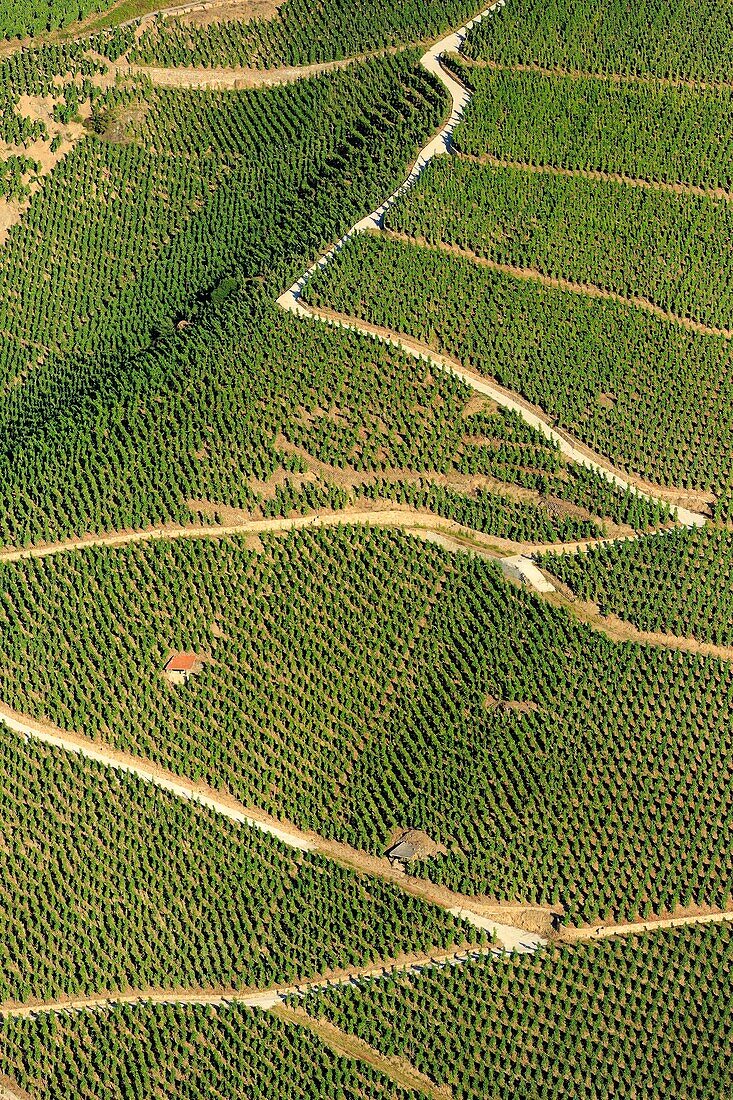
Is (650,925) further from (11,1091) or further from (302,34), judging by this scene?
(302,34)

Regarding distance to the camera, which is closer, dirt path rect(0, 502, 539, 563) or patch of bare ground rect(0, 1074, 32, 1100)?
patch of bare ground rect(0, 1074, 32, 1100)

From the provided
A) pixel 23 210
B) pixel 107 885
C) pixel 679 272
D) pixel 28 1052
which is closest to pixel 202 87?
pixel 23 210

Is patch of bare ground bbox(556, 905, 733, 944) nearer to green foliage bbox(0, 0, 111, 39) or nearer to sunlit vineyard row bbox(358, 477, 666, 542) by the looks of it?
sunlit vineyard row bbox(358, 477, 666, 542)

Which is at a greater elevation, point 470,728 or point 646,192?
point 646,192

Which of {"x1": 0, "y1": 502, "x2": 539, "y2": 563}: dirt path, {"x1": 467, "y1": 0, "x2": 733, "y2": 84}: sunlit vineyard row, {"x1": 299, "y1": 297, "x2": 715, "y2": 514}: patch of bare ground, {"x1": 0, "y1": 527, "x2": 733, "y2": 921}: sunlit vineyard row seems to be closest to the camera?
{"x1": 0, "y1": 527, "x2": 733, "y2": 921}: sunlit vineyard row

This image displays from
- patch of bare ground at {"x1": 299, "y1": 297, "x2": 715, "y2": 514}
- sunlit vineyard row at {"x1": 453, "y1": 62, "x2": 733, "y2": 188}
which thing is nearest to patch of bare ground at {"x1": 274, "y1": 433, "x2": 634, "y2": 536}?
patch of bare ground at {"x1": 299, "y1": 297, "x2": 715, "y2": 514}

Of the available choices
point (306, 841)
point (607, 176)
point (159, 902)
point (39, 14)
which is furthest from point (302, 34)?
point (159, 902)

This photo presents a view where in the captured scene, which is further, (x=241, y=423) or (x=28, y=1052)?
(x=241, y=423)

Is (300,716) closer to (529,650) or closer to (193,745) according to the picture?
(193,745)
